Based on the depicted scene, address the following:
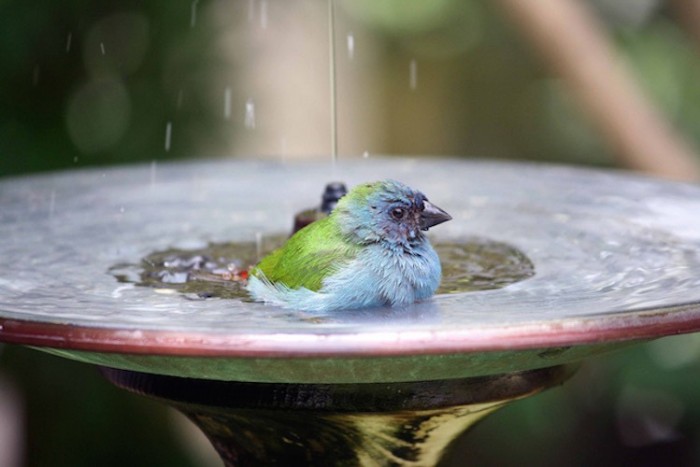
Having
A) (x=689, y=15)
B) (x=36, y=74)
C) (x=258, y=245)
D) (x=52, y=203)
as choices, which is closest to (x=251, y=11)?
(x=36, y=74)

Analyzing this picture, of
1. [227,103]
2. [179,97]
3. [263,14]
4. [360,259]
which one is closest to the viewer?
[360,259]

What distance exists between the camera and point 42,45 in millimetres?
4656

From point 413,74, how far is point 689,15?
2.49 metres

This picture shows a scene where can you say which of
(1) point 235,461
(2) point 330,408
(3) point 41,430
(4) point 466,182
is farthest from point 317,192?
(3) point 41,430

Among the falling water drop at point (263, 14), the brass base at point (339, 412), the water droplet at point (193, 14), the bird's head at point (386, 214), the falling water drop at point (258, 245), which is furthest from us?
the falling water drop at point (263, 14)

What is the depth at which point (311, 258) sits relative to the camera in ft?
7.82

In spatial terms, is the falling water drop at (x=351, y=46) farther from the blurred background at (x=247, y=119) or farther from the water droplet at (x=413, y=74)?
the water droplet at (x=413, y=74)

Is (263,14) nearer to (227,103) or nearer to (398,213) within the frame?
(227,103)

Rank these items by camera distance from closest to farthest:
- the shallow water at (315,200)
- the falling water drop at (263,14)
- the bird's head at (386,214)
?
the shallow water at (315,200) → the bird's head at (386,214) → the falling water drop at (263,14)

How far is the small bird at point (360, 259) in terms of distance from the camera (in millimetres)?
2293

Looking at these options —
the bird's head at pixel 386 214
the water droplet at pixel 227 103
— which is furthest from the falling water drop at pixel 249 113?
the bird's head at pixel 386 214

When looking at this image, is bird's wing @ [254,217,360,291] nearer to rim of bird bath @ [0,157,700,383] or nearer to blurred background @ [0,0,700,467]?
rim of bird bath @ [0,157,700,383]

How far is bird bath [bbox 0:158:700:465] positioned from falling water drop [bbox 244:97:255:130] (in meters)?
1.60

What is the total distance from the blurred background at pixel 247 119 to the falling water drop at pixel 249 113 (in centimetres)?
2
